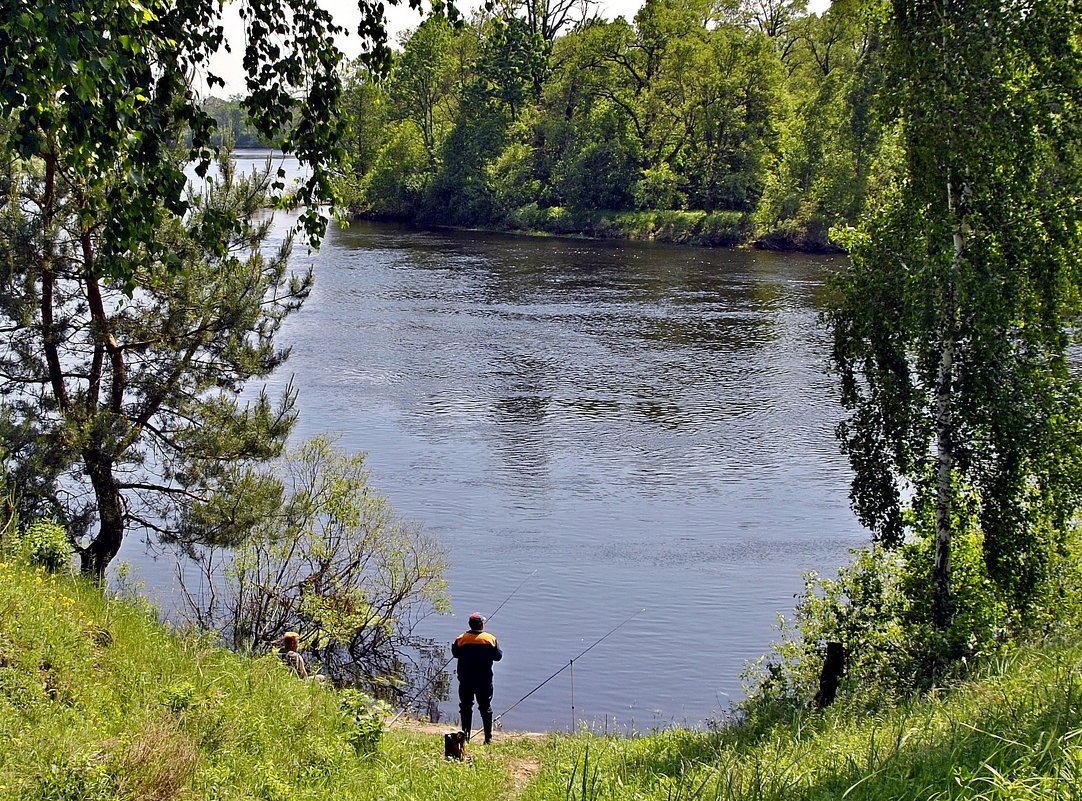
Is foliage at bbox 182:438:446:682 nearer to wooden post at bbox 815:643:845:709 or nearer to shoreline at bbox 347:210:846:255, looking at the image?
wooden post at bbox 815:643:845:709

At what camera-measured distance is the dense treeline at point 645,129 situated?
60156 mm

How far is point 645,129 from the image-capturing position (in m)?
70.4

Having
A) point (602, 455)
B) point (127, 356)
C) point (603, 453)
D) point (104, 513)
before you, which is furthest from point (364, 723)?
point (603, 453)

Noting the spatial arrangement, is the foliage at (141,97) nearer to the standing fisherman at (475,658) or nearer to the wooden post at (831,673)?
the standing fisherman at (475,658)

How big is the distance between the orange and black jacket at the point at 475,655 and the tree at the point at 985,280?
18.2 feet

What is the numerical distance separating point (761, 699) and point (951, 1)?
334 inches

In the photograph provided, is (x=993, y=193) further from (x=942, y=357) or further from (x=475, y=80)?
(x=475, y=80)

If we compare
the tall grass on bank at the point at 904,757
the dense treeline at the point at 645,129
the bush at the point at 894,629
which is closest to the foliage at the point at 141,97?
the tall grass on bank at the point at 904,757

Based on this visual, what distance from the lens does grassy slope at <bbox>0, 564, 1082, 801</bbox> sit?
18.3 ft

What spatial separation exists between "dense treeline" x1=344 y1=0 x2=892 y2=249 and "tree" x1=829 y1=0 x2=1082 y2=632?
4552cm

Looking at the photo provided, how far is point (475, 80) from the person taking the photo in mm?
77938

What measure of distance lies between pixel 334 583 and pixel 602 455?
10.0m

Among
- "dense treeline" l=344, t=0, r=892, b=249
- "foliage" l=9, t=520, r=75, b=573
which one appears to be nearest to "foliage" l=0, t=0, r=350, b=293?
"foliage" l=9, t=520, r=75, b=573

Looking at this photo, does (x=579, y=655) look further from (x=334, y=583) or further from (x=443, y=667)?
(x=334, y=583)
